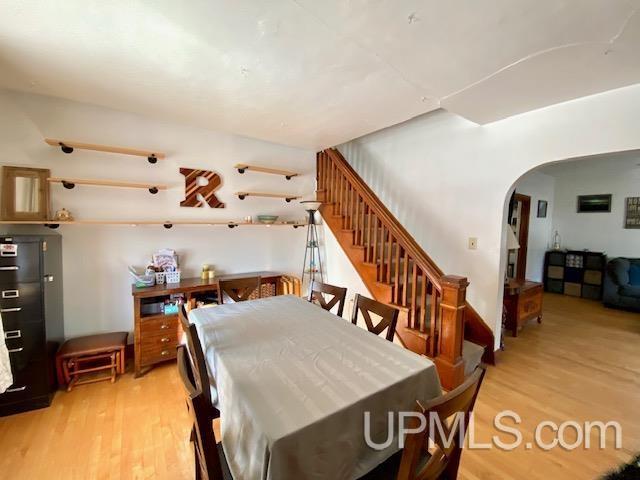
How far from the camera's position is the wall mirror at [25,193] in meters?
2.21

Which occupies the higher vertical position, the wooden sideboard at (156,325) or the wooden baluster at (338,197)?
the wooden baluster at (338,197)

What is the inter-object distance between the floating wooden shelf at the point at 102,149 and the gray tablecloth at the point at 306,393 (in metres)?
1.98

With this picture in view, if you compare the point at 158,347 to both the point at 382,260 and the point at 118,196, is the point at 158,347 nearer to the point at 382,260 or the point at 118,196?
the point at 118,196

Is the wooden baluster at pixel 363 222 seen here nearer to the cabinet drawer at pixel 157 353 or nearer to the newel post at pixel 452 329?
the newel post at pixel 452 329

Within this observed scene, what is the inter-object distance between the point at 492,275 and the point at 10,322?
4.15 meters

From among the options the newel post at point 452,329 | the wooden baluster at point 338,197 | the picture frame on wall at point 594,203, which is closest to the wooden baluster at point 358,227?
the wooden baluster at point 338,197

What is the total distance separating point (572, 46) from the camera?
1.54m

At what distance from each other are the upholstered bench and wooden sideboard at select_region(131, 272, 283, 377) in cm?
16

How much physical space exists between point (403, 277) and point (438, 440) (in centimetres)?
211

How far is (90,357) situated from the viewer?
2.35m

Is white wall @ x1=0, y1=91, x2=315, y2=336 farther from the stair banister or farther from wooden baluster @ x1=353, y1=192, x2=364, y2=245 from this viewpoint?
wooden baluster @ x1=353, y1=192, x2=364, y2=245

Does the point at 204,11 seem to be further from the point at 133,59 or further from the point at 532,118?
the point at 532,118

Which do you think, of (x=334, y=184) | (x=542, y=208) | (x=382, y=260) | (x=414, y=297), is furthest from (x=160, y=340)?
(x=542, y=208)

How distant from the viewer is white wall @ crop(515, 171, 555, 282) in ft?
17.5
